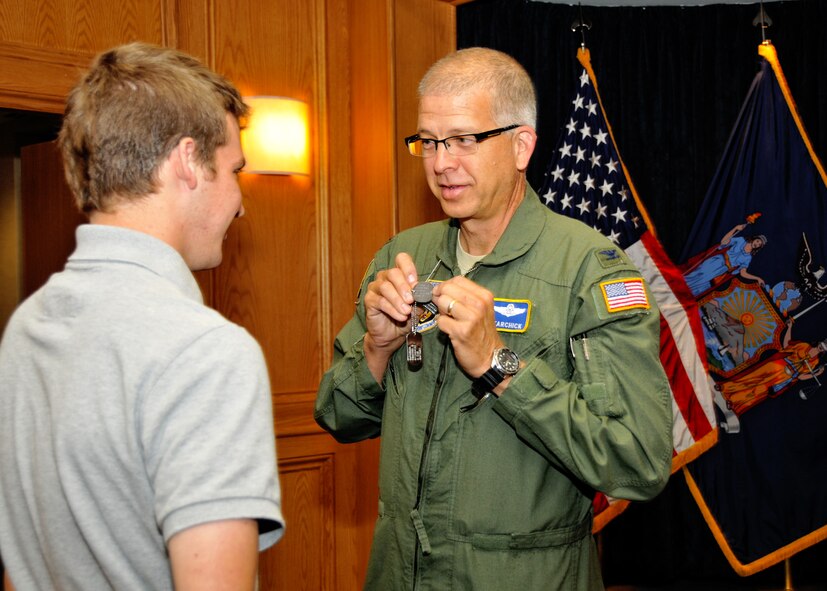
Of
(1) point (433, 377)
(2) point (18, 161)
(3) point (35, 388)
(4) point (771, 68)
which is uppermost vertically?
(4) point (771, 68)

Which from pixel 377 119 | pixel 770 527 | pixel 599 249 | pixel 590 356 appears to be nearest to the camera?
pixel 590 356

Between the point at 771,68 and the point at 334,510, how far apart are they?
9.76 feet

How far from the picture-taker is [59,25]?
2.87m

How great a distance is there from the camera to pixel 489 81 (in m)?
1.78

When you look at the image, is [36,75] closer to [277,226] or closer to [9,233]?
[9,233]

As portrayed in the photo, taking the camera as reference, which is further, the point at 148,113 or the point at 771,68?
the point at 771,68

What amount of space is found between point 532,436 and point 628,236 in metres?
2.47

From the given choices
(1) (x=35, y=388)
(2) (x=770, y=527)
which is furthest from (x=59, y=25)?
(2) (x=770, y=527)

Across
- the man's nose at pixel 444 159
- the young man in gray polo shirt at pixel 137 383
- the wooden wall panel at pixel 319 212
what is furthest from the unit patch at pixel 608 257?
the wooden wall panel at pixel 319 212

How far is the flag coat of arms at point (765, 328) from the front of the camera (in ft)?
12.4

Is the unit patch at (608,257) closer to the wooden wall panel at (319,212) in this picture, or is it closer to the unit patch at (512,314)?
the unit patch at (512,314)

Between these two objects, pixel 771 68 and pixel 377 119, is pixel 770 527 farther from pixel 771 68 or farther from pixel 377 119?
pixel 377 119

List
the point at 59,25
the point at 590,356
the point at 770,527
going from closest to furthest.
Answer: the point at 590,356
the point at 59,25
the point at 770,527

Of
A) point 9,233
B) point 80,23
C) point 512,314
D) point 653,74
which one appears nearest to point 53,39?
point 80,23
